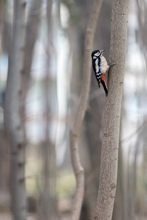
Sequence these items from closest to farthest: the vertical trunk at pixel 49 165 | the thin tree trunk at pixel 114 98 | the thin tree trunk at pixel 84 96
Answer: the thin tree trunk at pixel 114 98
the thin tree trunk at pixel 84 96
the vertical trunk at pixel 49 165

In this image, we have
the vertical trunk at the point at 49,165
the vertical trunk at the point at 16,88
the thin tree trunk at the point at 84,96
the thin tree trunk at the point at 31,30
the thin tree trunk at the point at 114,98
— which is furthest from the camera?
the thin tree trunk at the point at 31,30

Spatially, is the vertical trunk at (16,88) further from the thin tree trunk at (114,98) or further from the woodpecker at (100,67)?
the thin tree trunk at (114,98)

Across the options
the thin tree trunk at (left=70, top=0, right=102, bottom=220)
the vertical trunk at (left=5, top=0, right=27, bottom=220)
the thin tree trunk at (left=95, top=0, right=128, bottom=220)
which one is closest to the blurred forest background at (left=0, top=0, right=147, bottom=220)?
the vertical trunk at (left=5, top=0, right=27, bottom=220)

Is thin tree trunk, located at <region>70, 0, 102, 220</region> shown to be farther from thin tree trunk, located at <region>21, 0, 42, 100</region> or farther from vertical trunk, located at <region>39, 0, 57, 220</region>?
thin tree trunk, located at <region>21, 0, 42, 100</region>

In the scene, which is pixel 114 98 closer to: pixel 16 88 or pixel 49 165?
pixel 16 88

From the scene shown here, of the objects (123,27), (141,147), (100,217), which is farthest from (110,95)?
(141,147)

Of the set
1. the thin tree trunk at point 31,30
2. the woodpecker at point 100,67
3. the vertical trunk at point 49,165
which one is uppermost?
the thin tree trunk at point 31,30

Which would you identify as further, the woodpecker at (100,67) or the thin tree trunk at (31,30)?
the thin tree trunk at (31,30)

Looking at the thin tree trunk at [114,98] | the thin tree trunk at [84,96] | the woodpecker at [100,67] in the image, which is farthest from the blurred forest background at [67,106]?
the thin tree trunk at [114,98]

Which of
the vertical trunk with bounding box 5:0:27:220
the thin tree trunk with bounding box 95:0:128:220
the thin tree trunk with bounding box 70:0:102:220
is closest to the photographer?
the thin tree trunk with bounding box 95:0:128:220

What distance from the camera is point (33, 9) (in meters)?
2.98

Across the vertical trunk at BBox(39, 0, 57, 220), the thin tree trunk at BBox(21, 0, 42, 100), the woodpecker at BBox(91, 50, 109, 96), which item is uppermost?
the thin tree trunk at BBox(21, 0, 42, 100)

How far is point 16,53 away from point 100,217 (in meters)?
0.93

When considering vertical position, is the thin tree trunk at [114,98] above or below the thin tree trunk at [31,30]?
below
